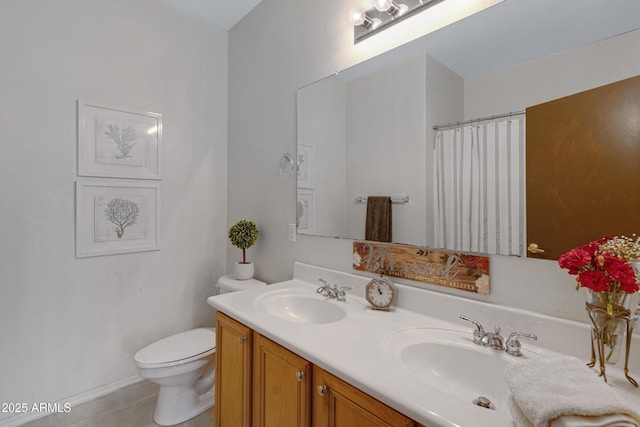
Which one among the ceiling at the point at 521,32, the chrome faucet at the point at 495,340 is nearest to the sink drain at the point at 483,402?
the chrome faucet at the point at 495,340

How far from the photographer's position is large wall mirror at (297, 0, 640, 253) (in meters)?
0.89

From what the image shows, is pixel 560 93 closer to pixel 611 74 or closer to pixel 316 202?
pixel 611 74

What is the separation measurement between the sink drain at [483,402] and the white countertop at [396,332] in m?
0.03

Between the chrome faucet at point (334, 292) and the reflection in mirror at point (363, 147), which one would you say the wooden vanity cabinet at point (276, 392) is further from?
the reflection in mirror at point (363, 147)

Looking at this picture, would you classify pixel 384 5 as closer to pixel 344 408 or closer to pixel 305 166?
pixel 305 166

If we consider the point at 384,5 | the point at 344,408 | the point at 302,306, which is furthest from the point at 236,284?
the point at 384,5

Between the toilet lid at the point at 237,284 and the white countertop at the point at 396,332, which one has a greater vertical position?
the white countertop at the point at 396,332

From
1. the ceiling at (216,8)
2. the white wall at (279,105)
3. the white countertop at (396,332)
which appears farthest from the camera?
the ceiling at (216,8)

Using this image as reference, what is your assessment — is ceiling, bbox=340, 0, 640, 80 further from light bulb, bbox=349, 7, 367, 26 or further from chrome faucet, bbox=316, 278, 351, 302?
chrome faucet, bbox=316, 278, 351, 302

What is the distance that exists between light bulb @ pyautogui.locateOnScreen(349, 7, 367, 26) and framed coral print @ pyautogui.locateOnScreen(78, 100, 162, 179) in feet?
4.86

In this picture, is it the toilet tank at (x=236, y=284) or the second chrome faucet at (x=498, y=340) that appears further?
the toilet tank at (x=236, y=284)

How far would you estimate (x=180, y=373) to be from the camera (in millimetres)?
1655

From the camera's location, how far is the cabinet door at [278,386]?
96 cm

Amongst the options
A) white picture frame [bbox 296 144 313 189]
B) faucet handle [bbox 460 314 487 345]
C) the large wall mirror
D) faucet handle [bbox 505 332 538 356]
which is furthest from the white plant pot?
faucet handle [bbox 505 332 538 356]
